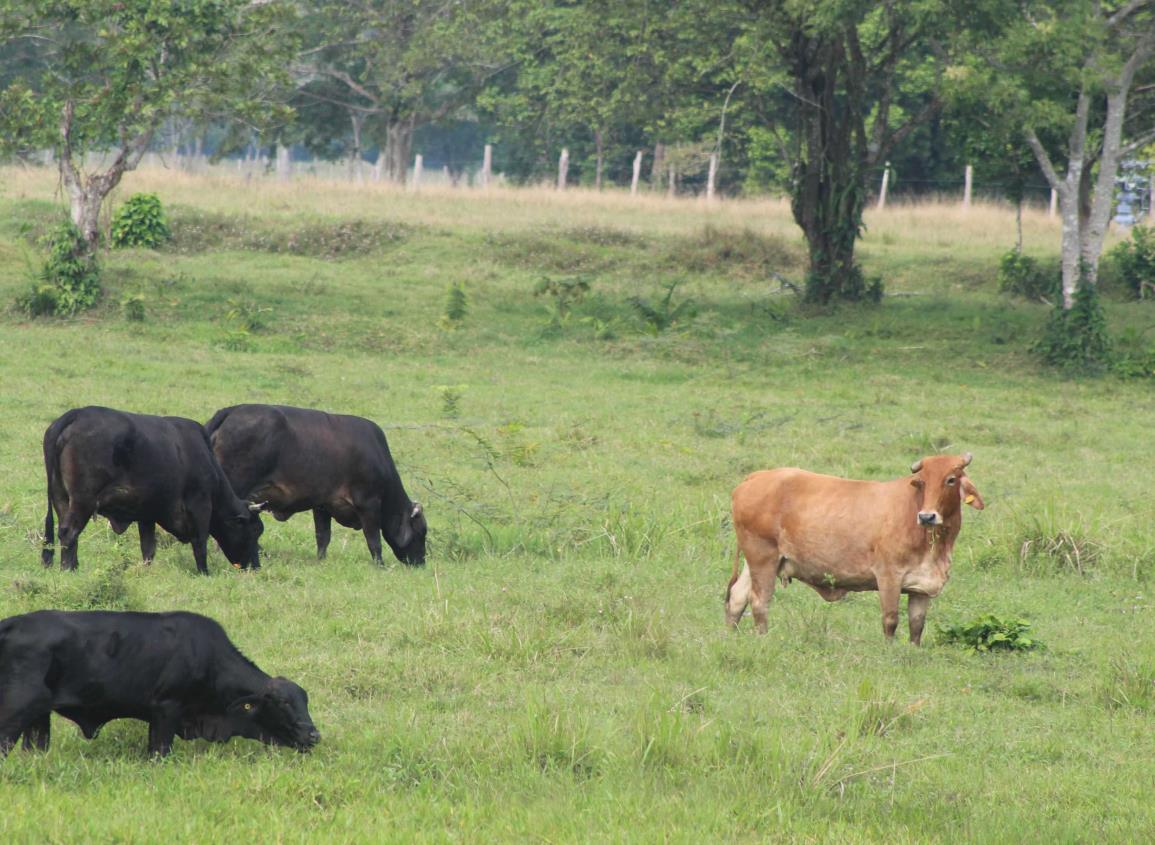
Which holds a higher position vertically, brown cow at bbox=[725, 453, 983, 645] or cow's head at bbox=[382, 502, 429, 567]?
brown cow at bbox=[725, 453, 983, 645]

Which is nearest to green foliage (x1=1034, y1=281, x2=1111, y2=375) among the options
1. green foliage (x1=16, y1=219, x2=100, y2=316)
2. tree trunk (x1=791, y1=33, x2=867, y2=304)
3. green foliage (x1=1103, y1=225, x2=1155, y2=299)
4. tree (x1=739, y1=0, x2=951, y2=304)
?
tree (x1=739, y1=0, x2=951, y2=304)

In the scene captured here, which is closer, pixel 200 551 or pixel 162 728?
pixel 162 728

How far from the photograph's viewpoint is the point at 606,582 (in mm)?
10531

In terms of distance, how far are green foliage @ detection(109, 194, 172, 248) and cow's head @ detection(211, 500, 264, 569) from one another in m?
20.4

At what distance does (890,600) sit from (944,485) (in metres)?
0.79

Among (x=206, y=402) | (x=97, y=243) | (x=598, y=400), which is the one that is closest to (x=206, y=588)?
(x=206, y=402)

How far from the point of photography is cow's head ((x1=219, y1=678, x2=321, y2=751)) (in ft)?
21.6

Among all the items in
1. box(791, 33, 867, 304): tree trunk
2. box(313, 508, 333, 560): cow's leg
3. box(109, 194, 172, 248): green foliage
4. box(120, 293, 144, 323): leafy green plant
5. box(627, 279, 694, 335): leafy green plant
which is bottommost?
box(313, 508, 333, 560): cow's leg

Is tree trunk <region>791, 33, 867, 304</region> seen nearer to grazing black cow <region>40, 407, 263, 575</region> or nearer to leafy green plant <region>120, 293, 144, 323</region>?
leafy green plant <region>120, 293, 144, 323</region>

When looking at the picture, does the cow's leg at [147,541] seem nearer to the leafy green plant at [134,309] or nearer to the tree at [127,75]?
the leafy green plant at [134,309]

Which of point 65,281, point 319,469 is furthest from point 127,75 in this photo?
point 319,469

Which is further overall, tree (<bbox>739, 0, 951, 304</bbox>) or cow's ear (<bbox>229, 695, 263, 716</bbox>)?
tree (<bbox>739, 0, 951, 304</bbox>)

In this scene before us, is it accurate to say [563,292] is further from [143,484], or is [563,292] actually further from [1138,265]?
[143,484]

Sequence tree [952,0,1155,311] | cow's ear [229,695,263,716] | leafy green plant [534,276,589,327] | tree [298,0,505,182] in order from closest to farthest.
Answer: cow's ear [229,695,263,716] → tree [952,0,1155,311] → leafy green plant [534,276,589,327] → tree [298,0,505,182]
